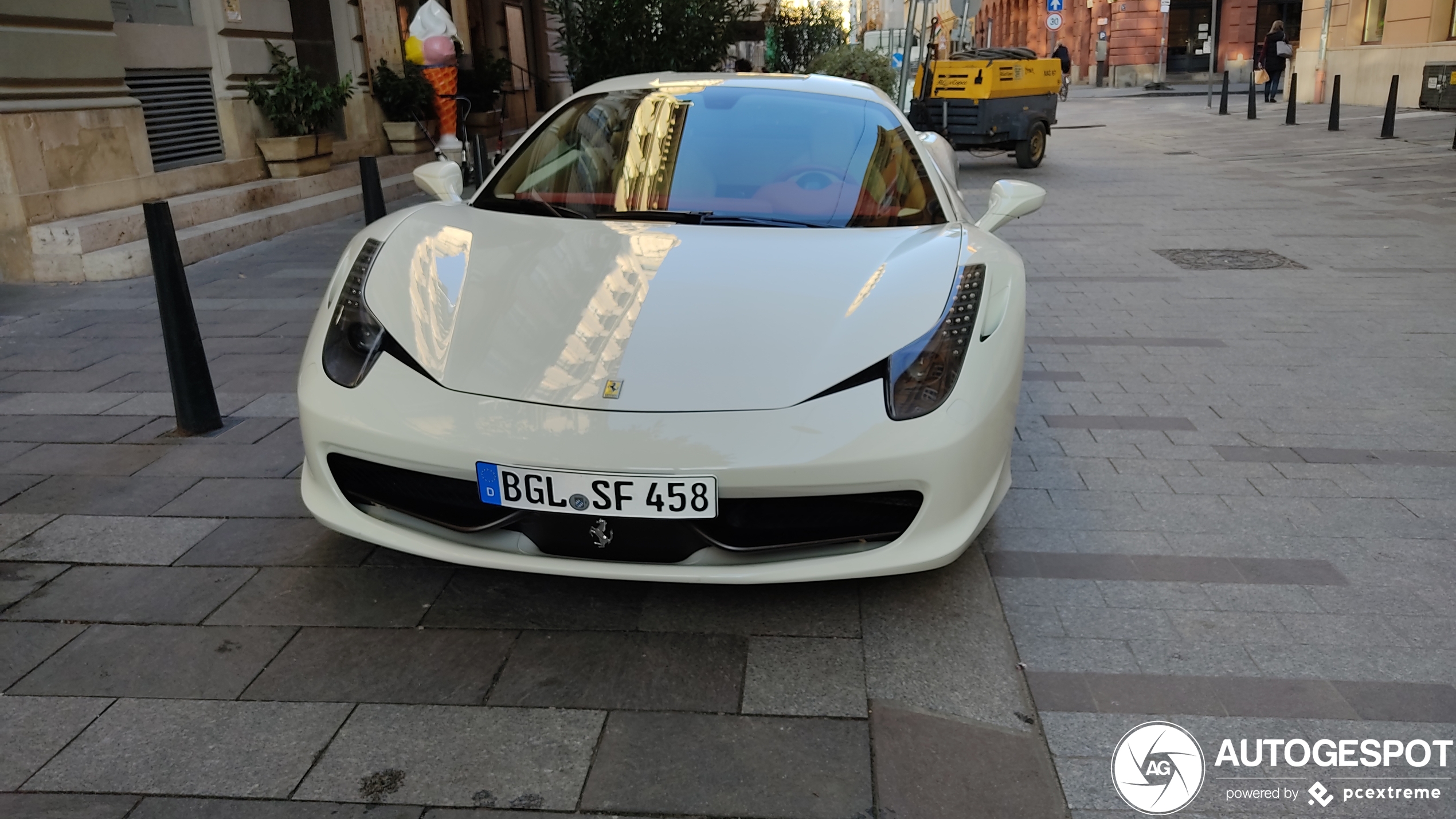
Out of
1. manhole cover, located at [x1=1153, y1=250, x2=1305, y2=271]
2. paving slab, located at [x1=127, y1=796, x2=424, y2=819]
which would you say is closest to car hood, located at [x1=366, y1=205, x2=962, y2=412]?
paving slab, located at [x1=127, y1=796, x2=424, y2=819]

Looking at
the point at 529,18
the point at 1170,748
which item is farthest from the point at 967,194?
the point at 529,18

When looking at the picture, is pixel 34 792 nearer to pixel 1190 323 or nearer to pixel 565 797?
pixel 565 797

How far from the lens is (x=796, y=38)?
30.2 meters

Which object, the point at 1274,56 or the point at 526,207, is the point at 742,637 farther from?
the point at 1274,56

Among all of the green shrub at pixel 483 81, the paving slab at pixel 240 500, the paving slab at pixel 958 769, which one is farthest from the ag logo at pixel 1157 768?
the green shrub at pixel 483 81

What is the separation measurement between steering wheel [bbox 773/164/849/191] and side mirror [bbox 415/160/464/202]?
1203 mm

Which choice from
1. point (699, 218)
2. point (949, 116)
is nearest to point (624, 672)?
point (699, 218)

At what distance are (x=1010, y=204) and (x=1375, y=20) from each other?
25.3 m

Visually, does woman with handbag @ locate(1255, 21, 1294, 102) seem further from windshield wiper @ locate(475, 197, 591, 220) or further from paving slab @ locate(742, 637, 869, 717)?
paving slab @ locate(742, 637, 869, 717)

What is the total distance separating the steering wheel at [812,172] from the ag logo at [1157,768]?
6.48 ft

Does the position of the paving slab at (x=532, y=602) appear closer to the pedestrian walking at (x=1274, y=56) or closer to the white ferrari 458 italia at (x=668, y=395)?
the white ferrari 458 italia at (x=668, y=395)

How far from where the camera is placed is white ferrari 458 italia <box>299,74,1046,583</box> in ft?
8.38

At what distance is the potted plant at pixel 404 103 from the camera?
13273 mm

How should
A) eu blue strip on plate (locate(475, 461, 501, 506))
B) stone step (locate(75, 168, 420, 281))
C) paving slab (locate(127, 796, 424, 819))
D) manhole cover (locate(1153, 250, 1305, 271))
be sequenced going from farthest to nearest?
manhole cover (locate(1153, 250, 1305, 271)) < stone step (locate(75, 168, 420, 281)) < eu blue strip on plate (locate(475, 461, 501, 506)) < paving slab (locate(127, 796, 424, 819))
